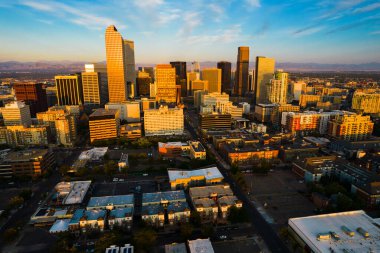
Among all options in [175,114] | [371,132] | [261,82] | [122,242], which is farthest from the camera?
[261,82]

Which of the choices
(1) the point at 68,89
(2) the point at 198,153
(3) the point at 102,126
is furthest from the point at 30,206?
(1) the point at 68,89

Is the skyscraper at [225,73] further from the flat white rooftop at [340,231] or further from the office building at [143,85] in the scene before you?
the flat white rooftop at [340,231]

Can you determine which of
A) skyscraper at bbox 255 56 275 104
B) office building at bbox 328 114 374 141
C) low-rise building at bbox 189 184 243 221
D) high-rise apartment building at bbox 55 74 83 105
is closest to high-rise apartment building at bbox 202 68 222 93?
skyscraper at bbox 255 56 275 104

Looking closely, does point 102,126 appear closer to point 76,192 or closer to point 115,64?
point 76,192

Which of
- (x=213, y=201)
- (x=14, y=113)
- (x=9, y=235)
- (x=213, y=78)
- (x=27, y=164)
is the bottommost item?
(x=9, y=235)

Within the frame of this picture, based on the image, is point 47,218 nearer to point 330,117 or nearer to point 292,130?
point 292,130

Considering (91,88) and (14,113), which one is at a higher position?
(91,88)

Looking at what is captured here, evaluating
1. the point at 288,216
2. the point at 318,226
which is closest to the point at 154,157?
the point at 288,216
